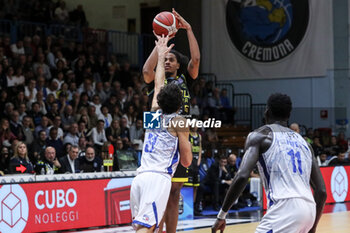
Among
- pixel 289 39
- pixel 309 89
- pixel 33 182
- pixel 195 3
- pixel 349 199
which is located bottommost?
pixel 349 199

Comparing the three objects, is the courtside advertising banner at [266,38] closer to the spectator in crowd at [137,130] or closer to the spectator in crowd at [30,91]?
the spectator in crowd at [137,130]

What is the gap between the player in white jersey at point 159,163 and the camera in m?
5.39

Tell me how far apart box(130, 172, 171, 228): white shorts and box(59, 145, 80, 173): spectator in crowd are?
6.54m

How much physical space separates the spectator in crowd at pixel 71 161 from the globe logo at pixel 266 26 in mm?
10467

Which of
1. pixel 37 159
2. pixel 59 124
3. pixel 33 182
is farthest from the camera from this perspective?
pixel 59 124

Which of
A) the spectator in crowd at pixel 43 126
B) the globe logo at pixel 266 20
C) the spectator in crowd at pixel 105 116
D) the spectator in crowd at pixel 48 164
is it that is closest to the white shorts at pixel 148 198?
the spectator in crowd at pixel 48 164

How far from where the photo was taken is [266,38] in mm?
21094

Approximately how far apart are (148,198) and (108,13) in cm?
1908

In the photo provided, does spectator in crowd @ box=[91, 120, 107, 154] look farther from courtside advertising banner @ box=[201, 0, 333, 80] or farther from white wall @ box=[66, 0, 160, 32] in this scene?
white wall @ box=[66, 0, 160, 32]

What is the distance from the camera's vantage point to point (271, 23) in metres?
21.0

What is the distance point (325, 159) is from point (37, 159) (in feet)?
23.9

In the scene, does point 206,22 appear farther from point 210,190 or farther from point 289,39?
point 210,190

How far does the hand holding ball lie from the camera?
649 centimetres

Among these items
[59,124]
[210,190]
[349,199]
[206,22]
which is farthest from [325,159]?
[206,22]
